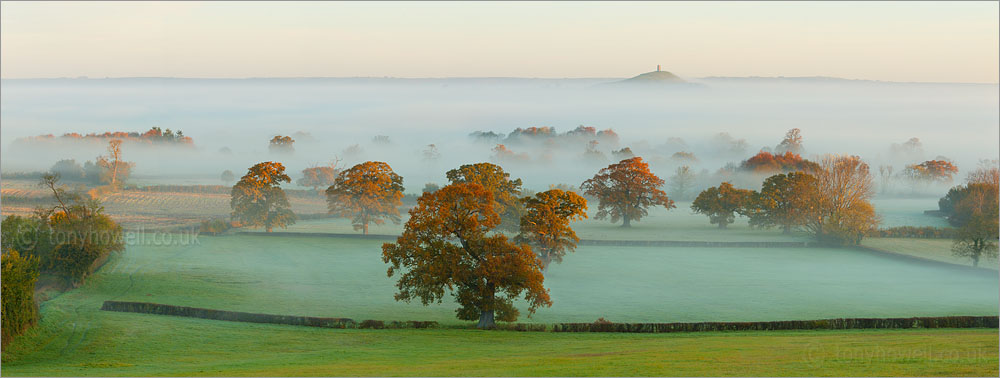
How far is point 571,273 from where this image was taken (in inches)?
1881

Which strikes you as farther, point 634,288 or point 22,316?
point 634,288

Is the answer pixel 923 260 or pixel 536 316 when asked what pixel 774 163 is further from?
pixel 536 316

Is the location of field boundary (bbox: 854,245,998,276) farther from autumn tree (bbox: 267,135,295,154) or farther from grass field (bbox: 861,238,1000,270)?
autumn tree (bbox: 267,135,295,154)

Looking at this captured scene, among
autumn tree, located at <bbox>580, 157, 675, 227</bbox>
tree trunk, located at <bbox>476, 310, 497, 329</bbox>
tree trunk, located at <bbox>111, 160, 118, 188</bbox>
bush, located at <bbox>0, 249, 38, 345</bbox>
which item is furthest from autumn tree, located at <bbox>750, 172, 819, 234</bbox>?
tree trunk, located at <bbox>111, 160, 118, 188</bbox>

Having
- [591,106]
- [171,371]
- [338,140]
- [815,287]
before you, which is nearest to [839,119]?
[591,106]

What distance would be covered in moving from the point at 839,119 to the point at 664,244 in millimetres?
123543

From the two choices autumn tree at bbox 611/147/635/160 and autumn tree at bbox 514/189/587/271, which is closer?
autumn tree at bbox 514/189/587/271

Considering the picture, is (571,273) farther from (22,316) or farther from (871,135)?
(871,135)

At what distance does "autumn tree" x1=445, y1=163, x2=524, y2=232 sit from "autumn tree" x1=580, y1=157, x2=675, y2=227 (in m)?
11.3

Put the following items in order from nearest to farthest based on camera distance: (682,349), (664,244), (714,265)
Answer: (682,349)
(714,265)
(664,244)

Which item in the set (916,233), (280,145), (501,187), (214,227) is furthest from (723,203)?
(280,145)

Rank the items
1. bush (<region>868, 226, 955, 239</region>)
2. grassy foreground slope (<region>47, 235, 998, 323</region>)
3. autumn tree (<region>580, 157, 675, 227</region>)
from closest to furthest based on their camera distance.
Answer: grassy foreground slope (<region>47, 235, 998, 323</region>) < bush (<region>868, 226, 955, 239</region>) < autumn tree (<region>580, 157, 675, 227</region>)

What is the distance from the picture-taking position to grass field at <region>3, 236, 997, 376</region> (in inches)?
882

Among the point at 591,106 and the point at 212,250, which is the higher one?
the point at 591,106
